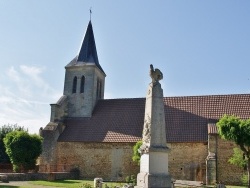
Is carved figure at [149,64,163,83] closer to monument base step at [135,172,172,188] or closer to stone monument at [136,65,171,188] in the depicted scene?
stone monument at [136,65,171,188]

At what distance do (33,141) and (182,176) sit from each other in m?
12.8

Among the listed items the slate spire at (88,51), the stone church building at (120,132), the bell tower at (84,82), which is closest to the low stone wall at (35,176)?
the stone church building at (120,132)

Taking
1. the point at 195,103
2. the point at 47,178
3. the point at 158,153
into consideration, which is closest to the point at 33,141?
the point at 47,178

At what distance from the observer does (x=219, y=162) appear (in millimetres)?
25922

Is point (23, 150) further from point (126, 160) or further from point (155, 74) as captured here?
point (155, 74)

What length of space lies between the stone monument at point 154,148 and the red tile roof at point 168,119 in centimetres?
1555

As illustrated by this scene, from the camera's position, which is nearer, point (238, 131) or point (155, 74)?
point (155, 74)

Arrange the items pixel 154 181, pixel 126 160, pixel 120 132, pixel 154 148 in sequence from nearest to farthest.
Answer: pixel 154 181
pixel 154 148
pixel 126 160
pixel 120 132

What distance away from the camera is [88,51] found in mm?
35906

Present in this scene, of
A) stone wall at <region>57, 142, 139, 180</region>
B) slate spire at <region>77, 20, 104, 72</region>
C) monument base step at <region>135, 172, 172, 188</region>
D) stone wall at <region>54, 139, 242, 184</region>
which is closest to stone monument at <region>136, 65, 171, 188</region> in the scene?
monument base step at <region>135, 172, 172, 188</region>

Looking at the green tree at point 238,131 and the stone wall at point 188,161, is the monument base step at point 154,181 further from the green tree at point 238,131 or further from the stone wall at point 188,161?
the stone wall at point 188,161

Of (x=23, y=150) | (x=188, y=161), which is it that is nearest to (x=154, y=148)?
(x=188, y=161)

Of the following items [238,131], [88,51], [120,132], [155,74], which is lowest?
[238,131]

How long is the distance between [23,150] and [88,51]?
13.1 metres
